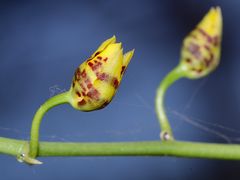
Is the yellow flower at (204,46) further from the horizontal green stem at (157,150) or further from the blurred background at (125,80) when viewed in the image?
the blurred background at (125,80)

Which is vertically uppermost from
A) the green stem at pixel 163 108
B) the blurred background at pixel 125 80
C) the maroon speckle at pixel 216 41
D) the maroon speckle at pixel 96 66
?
the blurred background at pixel 125 80

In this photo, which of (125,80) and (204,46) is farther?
(125,80)

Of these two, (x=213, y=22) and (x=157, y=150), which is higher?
(x=213, y=22)

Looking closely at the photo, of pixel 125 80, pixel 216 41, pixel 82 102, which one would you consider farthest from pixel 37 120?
pixel 125 80

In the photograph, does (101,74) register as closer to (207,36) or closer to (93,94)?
(93,94)

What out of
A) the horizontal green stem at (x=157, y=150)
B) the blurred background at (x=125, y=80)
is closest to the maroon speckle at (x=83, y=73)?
the horizontal green stem at (x=157, y=150)

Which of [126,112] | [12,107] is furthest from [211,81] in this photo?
[12,107]

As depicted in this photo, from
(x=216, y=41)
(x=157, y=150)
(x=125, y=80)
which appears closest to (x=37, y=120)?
(x=157, y=150)

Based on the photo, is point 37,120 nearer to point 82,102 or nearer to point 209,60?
point 82,102
